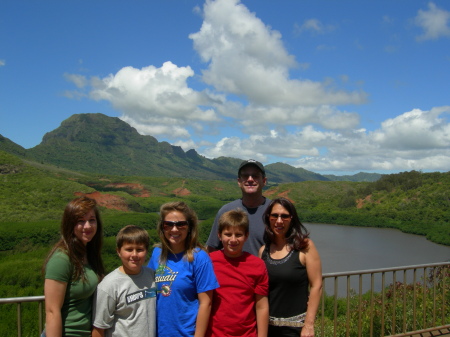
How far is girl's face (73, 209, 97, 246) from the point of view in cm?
223

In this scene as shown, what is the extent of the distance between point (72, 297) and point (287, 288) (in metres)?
1.31

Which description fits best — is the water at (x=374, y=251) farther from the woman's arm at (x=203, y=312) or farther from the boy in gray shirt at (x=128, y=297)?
the boy in gray shirt at (x=128, y=297)

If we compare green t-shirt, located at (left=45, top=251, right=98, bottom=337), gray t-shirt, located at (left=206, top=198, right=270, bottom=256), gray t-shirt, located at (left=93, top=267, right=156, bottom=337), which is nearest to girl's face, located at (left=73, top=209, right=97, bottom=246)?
green t-shirt, located at (left=45, top=251, right=98, bottom=337)

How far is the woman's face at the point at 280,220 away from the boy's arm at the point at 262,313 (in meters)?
0.45

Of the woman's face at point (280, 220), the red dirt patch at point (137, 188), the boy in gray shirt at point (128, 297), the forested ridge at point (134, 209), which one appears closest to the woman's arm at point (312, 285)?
the woman's face at point (280, 220)

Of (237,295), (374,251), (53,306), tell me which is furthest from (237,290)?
(374,251)

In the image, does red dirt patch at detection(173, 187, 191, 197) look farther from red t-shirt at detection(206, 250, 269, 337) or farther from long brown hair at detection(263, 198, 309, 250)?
red t-shirt at detection(206, 250, 269, 337)

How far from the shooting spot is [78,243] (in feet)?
7.24

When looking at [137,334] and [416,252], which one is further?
[416,252]

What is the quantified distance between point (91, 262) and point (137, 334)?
51 cm

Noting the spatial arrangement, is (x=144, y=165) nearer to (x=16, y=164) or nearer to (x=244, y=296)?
(x=16, y=164)

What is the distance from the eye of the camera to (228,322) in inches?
90.9

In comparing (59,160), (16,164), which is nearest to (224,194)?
(16,164)

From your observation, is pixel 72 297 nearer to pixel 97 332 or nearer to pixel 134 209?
pixel 97 332
